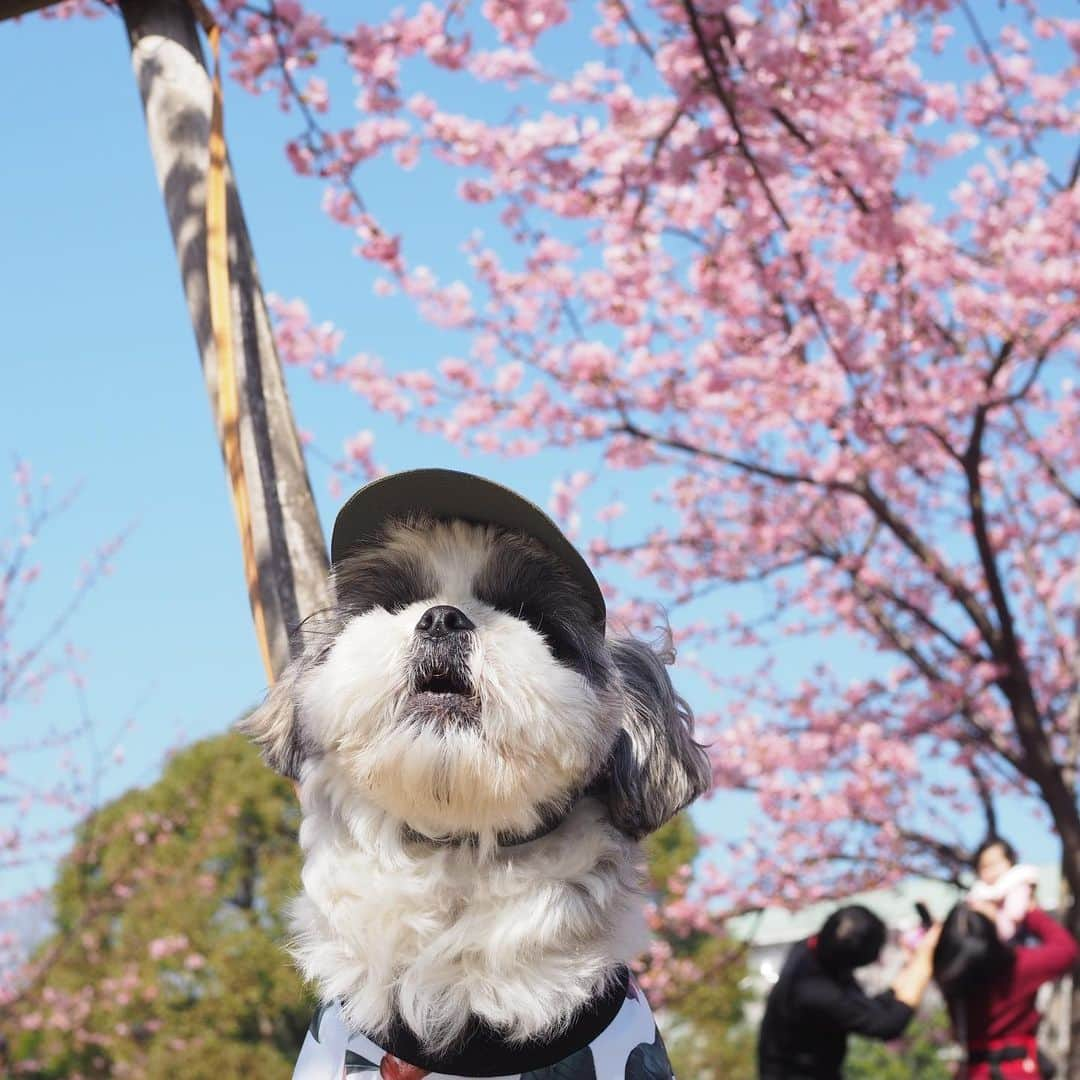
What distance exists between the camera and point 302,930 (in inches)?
79.9

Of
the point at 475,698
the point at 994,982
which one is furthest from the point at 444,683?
the point at 994,982

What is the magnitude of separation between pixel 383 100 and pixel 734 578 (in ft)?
15.7

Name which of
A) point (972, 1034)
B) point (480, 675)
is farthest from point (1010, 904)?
point (480, 675)

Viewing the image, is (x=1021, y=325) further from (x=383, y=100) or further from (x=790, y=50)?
(x=383, y=100)

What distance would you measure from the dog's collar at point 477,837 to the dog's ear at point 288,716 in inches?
8.2

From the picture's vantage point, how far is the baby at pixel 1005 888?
5.42 m

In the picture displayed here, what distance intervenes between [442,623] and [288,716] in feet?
1.21

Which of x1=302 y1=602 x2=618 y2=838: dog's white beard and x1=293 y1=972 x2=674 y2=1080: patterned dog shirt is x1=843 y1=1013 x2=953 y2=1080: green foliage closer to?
x1=293 y1=972 x2=674 y2=1080: patterned dog shirt

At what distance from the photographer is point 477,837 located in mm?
1903

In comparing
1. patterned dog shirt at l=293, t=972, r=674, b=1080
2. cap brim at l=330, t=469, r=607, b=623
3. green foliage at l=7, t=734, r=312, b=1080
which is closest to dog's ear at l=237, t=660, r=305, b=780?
cap brim at l=330, t=469, r=607, b=623

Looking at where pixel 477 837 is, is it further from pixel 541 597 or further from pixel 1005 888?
pixel 1005 888

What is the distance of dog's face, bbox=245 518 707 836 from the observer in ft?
5.86

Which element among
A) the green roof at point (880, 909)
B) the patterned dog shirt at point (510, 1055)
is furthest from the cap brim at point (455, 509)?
the green roof at point (880, 909)

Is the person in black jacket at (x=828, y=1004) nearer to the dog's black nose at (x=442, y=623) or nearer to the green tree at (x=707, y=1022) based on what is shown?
the dog's black nose at (x=442, y=623)
